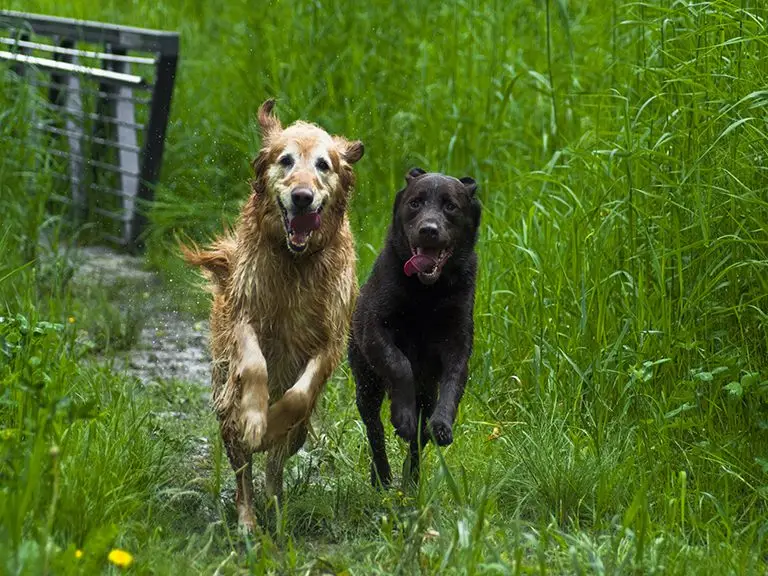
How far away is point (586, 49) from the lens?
348 inches

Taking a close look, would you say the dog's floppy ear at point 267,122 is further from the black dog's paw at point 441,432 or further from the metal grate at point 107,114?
Answer: the metal grate at point 107,114

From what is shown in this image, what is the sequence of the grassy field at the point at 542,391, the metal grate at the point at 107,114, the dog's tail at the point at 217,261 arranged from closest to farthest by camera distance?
1. the grassy field at the point at 542,391
2. the dog's tail at the point at 217,261
3. the metal grate at the point at 107,114

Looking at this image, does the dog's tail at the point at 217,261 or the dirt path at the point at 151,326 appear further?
the dirt path at the point at 151,326

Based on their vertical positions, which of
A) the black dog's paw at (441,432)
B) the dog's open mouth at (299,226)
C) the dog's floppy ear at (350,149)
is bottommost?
the black dog's paw at (441,432)

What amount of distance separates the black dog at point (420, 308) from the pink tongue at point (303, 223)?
38cm

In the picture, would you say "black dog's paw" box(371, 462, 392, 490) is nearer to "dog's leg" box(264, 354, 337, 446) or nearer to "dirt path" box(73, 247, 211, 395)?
"dog's leg" box(264, 354, 337, 446)

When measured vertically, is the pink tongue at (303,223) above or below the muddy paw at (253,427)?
above

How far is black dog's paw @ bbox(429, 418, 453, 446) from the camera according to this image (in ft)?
15.5

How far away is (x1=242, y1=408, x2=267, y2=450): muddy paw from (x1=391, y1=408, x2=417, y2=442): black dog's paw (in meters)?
0.49

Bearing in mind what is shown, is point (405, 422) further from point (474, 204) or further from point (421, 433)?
point (474, 204)

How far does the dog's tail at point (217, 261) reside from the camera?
18.3 ft

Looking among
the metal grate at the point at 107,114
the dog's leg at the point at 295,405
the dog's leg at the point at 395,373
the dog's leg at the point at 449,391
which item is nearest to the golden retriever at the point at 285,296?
the dog's leg at the point at 295,405

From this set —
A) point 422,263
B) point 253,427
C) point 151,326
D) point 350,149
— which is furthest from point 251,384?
point 151,326

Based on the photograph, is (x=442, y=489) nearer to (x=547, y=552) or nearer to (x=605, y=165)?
(x=547, y=552)
